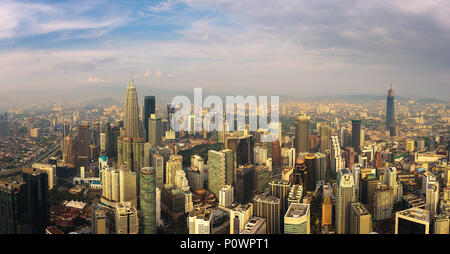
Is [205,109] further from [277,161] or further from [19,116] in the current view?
[19,116]

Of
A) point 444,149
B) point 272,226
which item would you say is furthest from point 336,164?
point 272,226

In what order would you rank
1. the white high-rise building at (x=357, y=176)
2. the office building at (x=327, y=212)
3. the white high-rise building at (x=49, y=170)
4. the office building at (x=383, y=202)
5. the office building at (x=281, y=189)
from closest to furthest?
the office building at (x=327, y=212) → the office building at (x=383, y=202) → the white high-rise building at (x=49, y=170) → the office building at (x=281, y=189) → the white high-rise building at (x=357, y=176)

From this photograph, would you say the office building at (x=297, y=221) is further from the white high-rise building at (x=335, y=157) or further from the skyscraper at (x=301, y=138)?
the skyscraper at (x=301, y=138)

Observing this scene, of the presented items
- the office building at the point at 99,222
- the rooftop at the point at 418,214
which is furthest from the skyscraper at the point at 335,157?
the office building at the point at 99,222

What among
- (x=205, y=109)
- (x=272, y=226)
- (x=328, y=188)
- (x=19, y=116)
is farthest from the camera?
(x=205, y=109)

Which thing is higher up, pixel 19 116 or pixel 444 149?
pixel 19 116

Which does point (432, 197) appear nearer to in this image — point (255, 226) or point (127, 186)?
point (255, 226)

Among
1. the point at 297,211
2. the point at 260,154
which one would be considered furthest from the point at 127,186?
the point at 260,154
